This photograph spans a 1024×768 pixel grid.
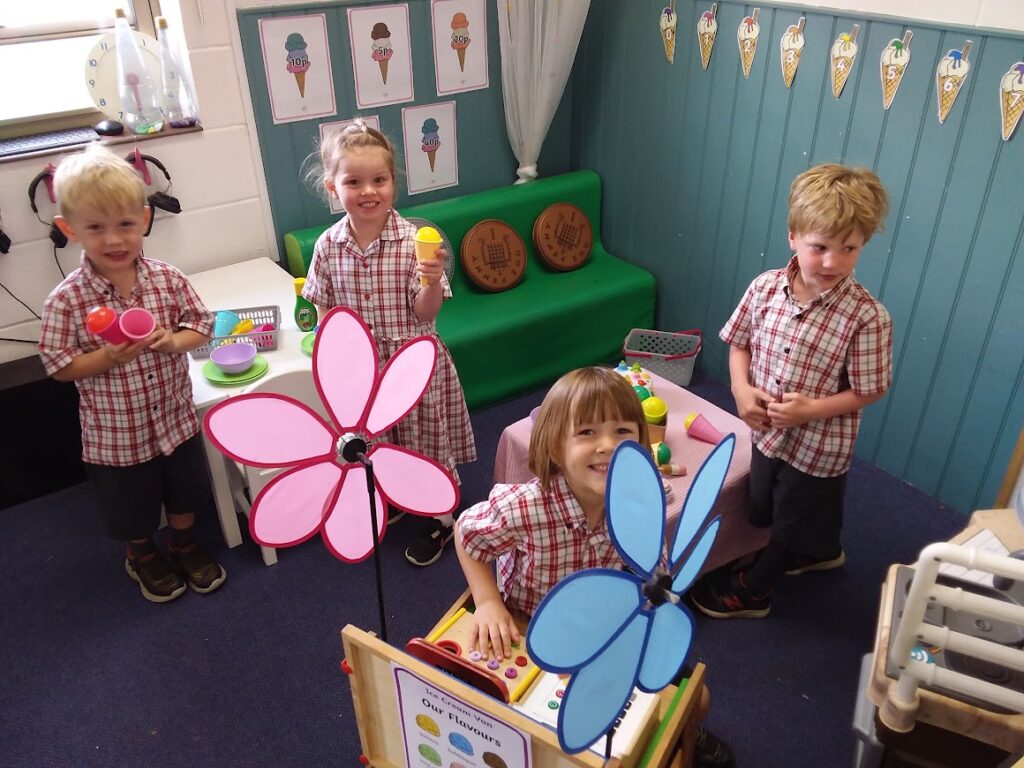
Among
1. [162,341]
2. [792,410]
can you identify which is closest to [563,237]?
[792,410]

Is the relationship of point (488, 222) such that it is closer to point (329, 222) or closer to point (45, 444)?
point (329, 222)

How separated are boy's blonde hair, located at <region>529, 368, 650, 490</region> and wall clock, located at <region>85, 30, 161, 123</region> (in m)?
2.05

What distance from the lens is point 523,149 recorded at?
3305 millimetres

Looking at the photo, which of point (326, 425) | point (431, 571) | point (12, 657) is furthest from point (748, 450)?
point (12, 657)

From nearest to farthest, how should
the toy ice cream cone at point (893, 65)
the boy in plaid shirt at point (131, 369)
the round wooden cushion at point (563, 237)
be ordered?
the boy in plaid shirt at point (131, 369)
the toy ice cream cone at point (893, 65)
the round wooden cushion at point (563, 237)

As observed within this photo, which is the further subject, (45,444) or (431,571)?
(45,444)

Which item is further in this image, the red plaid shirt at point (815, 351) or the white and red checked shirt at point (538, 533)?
the red plaid shirt at point (815, 351)

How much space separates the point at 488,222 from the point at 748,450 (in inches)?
56.5

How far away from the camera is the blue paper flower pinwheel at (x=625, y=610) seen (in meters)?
0.87

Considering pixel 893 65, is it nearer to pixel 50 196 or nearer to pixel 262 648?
pixel 262 648

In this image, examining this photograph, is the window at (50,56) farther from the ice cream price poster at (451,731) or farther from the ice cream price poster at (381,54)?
the ice cream price poster at (451,731)

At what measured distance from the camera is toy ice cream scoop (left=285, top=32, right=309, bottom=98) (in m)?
2.68

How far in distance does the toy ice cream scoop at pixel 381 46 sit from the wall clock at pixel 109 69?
0.70m

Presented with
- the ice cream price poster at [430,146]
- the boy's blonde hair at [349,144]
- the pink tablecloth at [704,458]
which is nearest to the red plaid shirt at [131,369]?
the boy's blonde hair at [349,144]
